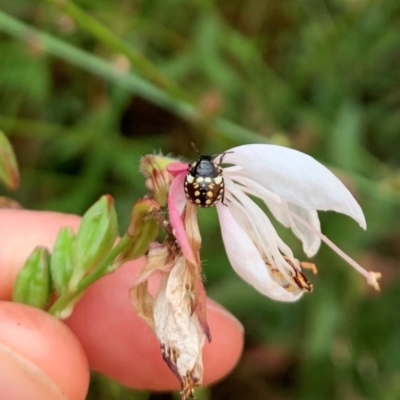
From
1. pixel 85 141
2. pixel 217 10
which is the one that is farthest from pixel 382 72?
pixel 85 141

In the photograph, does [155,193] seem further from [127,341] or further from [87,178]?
[87,178]

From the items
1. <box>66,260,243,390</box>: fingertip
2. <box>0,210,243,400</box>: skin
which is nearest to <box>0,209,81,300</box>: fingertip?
<box>0,210,243,400</box>: skin

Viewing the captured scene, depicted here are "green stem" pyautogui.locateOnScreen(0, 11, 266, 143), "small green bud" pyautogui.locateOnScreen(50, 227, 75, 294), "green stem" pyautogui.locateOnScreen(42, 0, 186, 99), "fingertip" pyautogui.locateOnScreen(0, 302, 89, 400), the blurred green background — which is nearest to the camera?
"fingertip" pyautogui.locateOnScreen(0, 302, 89, 400)

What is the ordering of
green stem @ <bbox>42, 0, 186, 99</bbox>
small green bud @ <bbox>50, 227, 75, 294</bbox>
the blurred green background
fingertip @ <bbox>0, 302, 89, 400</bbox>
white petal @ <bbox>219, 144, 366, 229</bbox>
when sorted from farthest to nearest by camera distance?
the blurred green background
green stem @ <bbox>42, 0, 186, 99</bbox>
small green bud @ <bbox>50, 227, 75, 294</bbox>
fingertip @ <bbox>0, 302, 89, 400</bbox>
white petal @ <bbox>219, 144, 366, 229</bbox>

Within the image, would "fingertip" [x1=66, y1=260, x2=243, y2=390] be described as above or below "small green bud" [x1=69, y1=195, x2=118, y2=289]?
below

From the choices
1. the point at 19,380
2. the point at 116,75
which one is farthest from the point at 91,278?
the point at 116,75

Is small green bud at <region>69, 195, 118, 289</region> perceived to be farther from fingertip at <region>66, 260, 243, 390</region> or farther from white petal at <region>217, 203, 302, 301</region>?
fingertip at <region>66, 260, 243, 390</region>

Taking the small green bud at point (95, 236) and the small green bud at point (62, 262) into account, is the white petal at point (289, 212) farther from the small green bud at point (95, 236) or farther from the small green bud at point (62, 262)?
the small green bud at point (62, 262)
